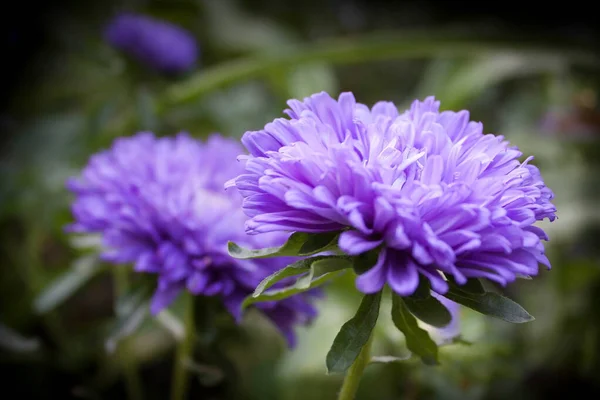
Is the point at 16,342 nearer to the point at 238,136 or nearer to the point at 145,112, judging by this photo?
the point at 145,112

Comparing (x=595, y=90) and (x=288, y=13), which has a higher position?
(x=288, y=13)

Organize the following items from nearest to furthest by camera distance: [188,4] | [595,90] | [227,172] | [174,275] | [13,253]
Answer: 1. [174,275]
2. [227,172]
3. [13,253]
4. [595,90]
5. [188,4]

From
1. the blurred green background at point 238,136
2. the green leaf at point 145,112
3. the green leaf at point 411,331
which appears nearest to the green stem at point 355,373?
the green leaf at point 411,331

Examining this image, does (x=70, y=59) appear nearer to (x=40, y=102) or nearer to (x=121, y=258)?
(x=40, y=102)

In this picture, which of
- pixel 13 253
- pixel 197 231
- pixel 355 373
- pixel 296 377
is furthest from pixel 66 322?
pixel 355 373

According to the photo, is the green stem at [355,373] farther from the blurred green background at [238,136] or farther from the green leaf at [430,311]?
the blurred green background at [238,136]

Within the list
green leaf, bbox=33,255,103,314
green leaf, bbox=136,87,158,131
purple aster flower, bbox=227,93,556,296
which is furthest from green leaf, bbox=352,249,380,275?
green leaf, bbox=136,87,158,131
